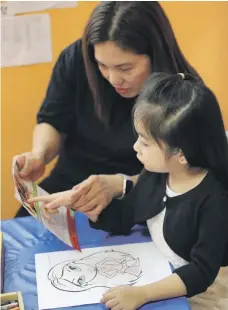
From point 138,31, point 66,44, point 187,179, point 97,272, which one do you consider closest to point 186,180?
point 187,179

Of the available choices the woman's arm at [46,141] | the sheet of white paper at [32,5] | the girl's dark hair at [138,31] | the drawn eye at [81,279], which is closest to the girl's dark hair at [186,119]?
the girl's dark hair at [138,31]

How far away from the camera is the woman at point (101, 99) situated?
3.92 ft

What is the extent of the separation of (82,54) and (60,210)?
430 mm

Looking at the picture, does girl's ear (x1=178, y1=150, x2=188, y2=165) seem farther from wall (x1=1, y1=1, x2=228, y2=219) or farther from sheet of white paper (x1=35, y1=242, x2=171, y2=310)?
wall (x1=1, y1=1, x2=228, y2=219)

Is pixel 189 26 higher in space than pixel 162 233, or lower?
higher

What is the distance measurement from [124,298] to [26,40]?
1141mm

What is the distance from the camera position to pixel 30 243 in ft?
3.92

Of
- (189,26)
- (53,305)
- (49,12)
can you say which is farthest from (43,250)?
(189,26)

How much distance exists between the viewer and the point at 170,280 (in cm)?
100

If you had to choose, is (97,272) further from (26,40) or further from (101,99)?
(26,40)

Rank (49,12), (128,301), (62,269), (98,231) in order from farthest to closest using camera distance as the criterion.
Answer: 1. (49,12)
2. (98,231)
3. (62,269)
4. (128,301)

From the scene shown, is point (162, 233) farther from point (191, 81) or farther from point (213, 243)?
point (191, 81)

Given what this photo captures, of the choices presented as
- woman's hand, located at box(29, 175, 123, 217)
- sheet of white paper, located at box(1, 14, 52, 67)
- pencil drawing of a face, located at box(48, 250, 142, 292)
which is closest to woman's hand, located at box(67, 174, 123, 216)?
woman's hand, located at box(29, 175, 123, 217)

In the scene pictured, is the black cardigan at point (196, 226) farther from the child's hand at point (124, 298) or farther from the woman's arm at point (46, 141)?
the woman's arm at point (46, 141)
